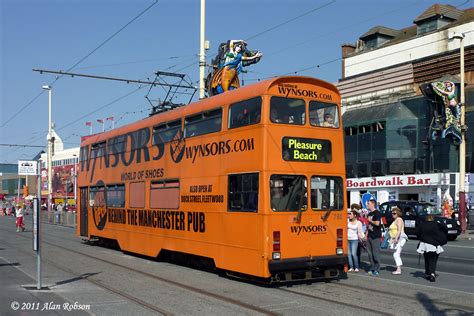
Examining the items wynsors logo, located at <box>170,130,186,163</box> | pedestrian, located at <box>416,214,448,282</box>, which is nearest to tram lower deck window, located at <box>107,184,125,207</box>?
wynsors logo, located at <box>170,130,186,163</box>

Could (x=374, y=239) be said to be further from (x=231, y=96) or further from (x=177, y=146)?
(x=177, y=146)

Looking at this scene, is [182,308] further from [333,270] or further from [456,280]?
[456,280]

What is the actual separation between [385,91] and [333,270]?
36038 mm

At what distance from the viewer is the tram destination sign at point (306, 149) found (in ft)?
37.2

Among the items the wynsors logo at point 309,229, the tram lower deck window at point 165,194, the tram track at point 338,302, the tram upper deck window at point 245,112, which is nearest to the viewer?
the tram track at point 338,302

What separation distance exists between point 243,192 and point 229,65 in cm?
1084

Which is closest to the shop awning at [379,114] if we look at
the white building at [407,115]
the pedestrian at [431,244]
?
the white building at [407,115]

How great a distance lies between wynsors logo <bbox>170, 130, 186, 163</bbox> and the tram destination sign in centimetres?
360

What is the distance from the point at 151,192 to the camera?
15.9 meters

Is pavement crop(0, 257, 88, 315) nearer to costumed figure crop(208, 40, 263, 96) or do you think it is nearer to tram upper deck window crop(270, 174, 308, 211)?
tram upper deck window crop(270, 174, 308, 211)

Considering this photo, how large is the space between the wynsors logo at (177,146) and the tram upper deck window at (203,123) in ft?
0.80

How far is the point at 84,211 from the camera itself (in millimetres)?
21938

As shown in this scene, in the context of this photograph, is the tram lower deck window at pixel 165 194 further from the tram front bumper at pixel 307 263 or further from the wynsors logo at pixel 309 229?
the tram front bumper at pixel 307 263

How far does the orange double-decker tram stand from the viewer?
435 inches
